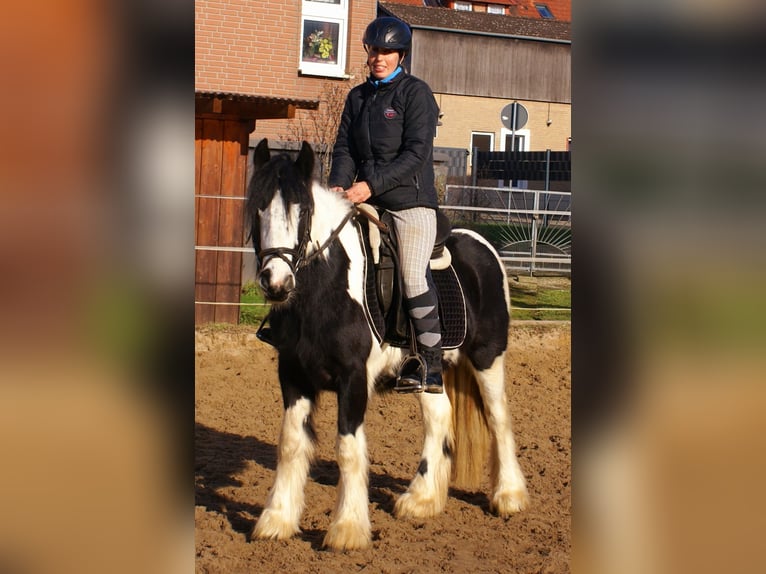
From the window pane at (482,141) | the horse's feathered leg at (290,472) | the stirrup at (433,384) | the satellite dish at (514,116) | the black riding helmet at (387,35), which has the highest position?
the window pane at (482,141)

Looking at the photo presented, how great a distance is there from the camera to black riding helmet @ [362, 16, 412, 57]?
14.6 ft

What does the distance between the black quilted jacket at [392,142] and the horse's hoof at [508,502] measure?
1.70 m

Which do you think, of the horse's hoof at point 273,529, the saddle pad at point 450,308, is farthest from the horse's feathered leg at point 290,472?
the saddle pad at point 450,308

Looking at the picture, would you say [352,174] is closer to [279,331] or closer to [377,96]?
[377,96]

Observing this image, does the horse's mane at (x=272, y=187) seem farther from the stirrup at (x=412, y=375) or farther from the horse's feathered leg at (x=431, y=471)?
the horse's feathered leg at (x=431, y=471)

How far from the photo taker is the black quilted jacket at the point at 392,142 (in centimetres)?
459

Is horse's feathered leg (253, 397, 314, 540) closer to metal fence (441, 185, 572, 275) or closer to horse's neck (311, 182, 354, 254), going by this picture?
horse's neck (311, 182, 354, 254)

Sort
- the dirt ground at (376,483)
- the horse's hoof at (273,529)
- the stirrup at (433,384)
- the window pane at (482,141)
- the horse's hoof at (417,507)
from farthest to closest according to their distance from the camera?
the window pane at (482,141) < the horse's hoof at (417,507) < the stirrup at (433,384) < the horse's hoof at (273,529) < the dirt ground at (376,483)

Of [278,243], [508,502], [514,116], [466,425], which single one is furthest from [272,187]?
[514,116]

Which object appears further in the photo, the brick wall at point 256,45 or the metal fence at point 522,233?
the brick wall at point 256,45

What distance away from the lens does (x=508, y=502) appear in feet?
16.8

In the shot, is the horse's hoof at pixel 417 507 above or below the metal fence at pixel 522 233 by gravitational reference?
below
